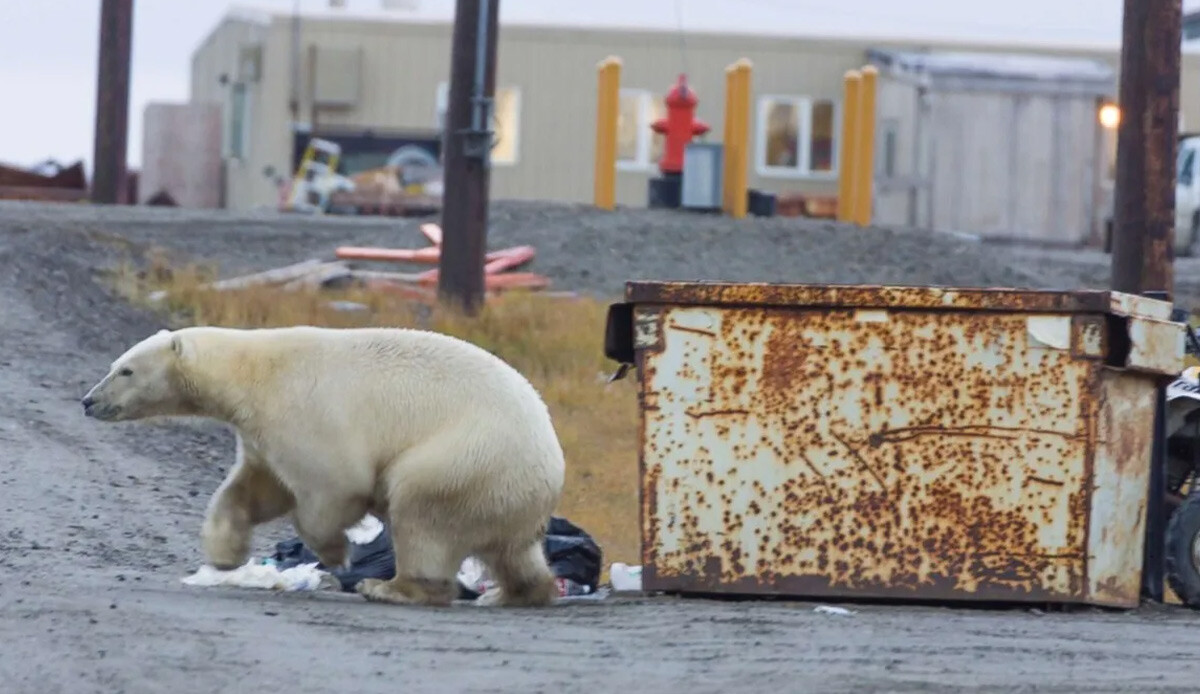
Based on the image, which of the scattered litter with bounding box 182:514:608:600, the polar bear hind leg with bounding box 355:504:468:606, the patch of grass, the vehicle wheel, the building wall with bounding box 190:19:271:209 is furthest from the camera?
the building wall with bounding box 190:19:271:209

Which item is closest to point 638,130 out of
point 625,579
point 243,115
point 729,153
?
point 243,115

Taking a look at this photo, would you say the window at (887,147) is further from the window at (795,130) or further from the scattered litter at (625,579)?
the scattered litter at (625,579)

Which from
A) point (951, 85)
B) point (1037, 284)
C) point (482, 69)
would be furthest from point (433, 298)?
point (951, 85)

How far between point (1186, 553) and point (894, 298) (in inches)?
61.6

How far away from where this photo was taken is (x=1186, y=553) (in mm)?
9234

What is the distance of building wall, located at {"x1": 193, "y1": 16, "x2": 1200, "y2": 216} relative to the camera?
37.4m

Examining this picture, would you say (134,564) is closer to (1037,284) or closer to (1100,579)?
(1100,579)

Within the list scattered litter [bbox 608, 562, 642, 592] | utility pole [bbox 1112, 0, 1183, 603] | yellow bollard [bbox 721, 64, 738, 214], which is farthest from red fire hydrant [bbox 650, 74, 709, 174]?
scattered litter [bbox 608, 562, 642, 592]

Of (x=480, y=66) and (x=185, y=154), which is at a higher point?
(x=185, y=154)

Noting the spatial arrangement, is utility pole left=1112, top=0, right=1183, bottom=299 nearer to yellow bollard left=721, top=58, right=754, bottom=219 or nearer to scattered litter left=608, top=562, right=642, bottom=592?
scattered litter left=608, top=562, right=642, bottom=592

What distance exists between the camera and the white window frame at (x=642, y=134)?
37.8 m

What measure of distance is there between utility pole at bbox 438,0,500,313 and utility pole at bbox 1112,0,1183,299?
6812mm

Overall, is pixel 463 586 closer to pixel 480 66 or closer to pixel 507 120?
pixel 480 66

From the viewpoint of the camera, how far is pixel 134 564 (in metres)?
9.80
